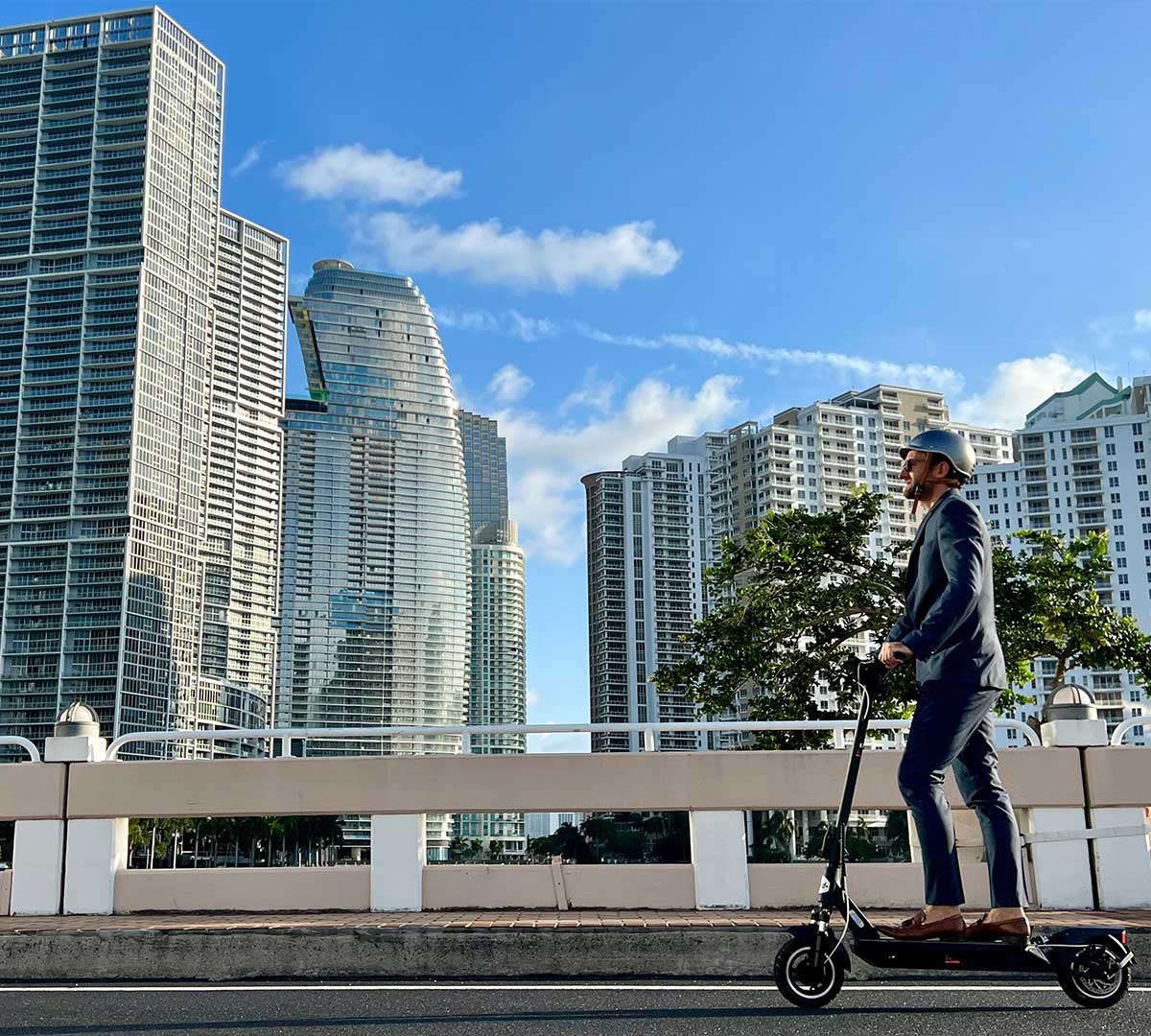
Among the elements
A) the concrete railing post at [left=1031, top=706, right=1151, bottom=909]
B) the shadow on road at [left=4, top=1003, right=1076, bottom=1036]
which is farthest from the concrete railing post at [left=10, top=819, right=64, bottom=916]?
the concrete railing post at [left=1031, top=706, right=1151, bottom=909]

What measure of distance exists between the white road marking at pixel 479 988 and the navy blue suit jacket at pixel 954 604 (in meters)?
1.43

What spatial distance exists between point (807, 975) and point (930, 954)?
1.56ft

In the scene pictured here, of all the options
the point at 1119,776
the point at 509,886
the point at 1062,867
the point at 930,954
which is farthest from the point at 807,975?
the point at 1119,776

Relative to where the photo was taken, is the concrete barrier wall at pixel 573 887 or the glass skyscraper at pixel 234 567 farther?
the glass skyscraper at pixel 234 567

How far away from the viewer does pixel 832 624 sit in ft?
71.2

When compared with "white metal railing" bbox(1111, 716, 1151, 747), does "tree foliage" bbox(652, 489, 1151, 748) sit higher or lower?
higher

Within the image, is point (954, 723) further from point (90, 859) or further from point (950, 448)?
point (90, 859)

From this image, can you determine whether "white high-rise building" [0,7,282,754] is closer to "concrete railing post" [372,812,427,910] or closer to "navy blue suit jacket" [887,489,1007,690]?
"concrete railing post" [372,812,427,910]

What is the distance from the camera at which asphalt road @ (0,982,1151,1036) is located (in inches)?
183

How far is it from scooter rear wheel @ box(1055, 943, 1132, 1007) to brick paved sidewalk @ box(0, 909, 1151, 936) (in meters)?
1.60

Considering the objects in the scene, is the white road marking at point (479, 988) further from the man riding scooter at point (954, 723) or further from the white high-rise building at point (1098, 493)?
the white high-rise building at point (1098, 493)

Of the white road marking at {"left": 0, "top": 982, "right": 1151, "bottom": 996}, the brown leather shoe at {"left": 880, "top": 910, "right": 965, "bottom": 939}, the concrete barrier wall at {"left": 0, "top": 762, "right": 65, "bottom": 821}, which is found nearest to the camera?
the brown leather shoe at {"left": 880, "top": 910, "right": 965, "bottom": 939}

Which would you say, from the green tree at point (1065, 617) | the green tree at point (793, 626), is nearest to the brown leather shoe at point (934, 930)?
the green tree at point (793, 626)

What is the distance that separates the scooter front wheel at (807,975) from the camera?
16.1 ft
